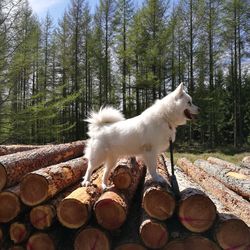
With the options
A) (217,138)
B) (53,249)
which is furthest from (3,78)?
(217,138)

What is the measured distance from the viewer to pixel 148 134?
187 inches

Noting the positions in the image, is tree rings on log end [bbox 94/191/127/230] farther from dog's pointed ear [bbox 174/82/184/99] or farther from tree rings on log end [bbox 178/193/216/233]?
dog's pointed ear [bbox 174/82/184/99]

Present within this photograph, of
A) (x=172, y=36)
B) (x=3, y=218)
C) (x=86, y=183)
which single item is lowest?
Result: (x=3, y=218)

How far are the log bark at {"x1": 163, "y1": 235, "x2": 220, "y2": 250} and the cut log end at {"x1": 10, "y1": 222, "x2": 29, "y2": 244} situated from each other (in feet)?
5.86

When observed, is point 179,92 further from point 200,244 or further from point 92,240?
point 92,240

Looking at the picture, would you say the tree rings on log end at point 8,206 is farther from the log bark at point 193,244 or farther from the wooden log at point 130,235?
the log bark at point 193,244

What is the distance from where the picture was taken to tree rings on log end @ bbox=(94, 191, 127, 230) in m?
4.21

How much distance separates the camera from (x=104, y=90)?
30.2 meters

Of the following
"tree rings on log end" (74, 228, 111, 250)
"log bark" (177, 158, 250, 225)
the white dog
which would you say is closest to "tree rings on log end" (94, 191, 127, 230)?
"tree rings on log end" (74, 228, 111, 250)

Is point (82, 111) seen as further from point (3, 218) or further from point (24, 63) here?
point (3, 218)

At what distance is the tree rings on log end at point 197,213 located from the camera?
400 centimetres

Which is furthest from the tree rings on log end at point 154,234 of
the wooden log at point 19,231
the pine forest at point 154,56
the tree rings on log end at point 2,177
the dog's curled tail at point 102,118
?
the pine forest at point 154,56

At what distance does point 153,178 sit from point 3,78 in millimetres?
13407

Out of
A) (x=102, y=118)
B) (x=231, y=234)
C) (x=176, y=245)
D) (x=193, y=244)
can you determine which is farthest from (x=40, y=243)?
(x=231, y=234)
